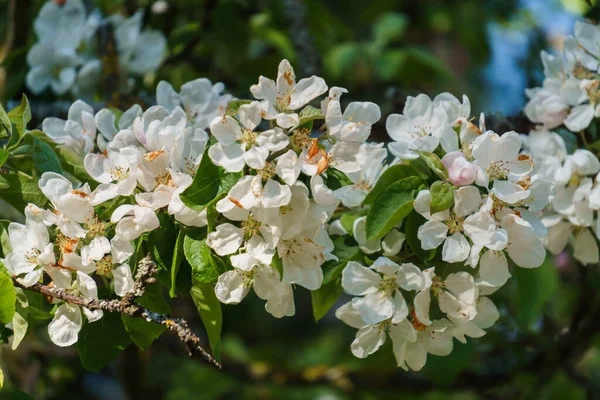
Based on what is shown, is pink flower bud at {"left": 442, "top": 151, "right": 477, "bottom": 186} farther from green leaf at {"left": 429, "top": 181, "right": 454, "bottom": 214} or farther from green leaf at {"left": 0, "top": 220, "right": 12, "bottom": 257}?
green leaf at {"left": 0, "top": 220, "right": 12, "bottom": 257}

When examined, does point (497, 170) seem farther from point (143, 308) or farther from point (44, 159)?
point (44, 159)

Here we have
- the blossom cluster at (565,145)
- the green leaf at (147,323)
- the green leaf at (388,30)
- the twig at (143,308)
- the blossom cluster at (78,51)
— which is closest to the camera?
the twig at (143,308)

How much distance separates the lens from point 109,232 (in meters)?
1.11

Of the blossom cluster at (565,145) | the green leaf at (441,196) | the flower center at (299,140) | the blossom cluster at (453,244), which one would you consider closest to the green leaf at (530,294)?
the blossom cluster at (565,145)

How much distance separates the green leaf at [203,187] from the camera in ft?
3.40

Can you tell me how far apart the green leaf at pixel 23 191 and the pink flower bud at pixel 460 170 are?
0.62 m

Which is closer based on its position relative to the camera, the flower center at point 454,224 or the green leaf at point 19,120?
the flower center at point 454,224

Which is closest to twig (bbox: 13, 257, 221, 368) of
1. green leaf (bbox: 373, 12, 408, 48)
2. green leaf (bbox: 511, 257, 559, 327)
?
green leaf (bbox: 511, 257, 559, 327)

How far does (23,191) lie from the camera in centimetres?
118

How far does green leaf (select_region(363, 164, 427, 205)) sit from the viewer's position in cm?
118

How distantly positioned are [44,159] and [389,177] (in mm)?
545

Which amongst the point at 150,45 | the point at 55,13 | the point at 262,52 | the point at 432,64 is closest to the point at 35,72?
the point at 55,13

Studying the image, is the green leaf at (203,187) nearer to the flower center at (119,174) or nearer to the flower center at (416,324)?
the flower center at (119,174)

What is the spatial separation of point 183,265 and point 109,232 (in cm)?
12
